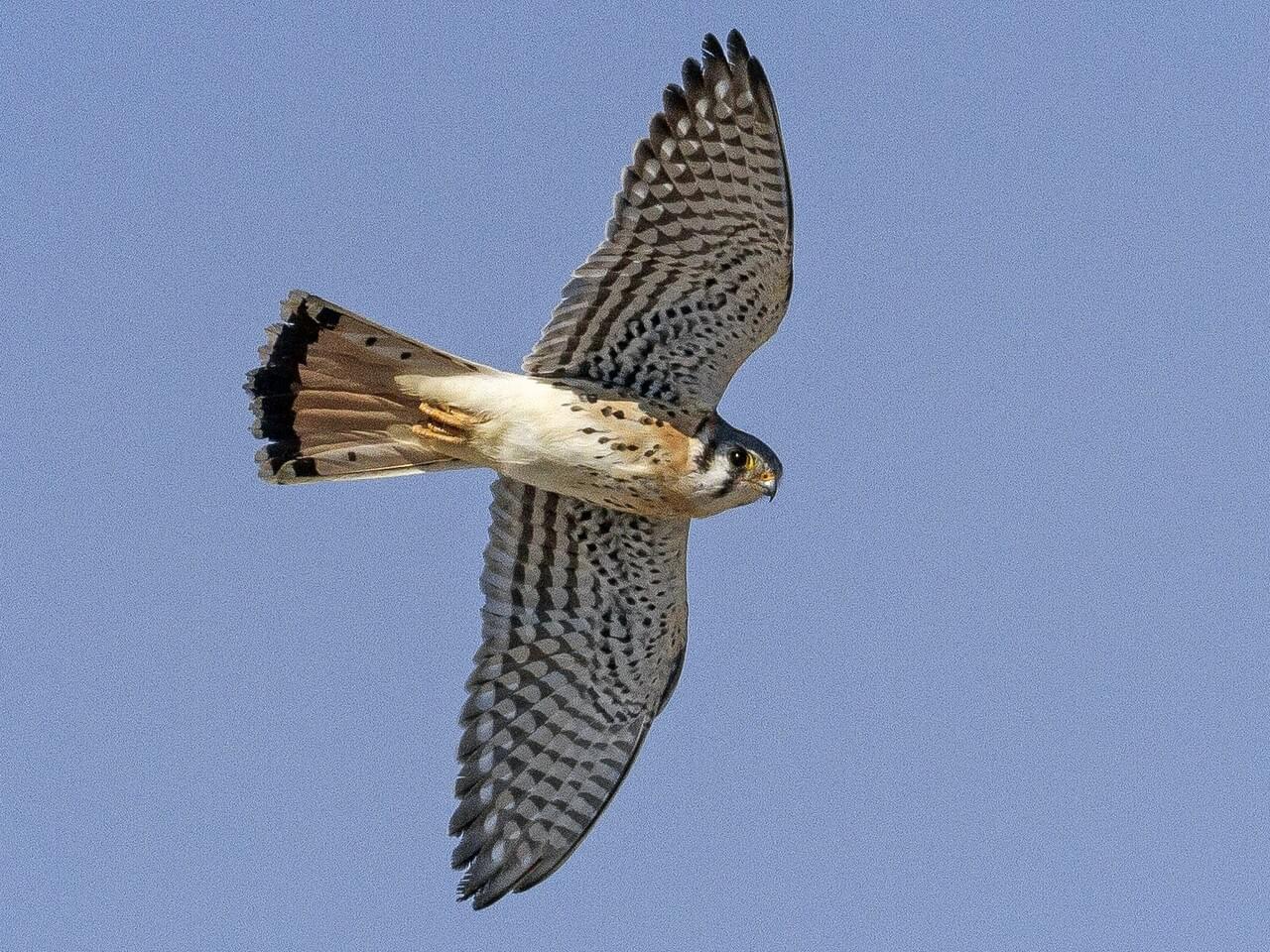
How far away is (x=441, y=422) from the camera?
11.8 m

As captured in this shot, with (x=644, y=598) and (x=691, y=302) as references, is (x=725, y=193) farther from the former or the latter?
(x=644, y=598)

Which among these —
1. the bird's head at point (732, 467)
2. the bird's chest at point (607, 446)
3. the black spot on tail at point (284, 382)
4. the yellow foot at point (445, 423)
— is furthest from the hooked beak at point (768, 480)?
the black spot on tail at point (284, 382)

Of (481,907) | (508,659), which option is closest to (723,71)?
(508,659)

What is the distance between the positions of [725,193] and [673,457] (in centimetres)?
141

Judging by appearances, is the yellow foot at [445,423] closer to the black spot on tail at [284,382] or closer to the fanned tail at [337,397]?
the fanned tail at [337,397]

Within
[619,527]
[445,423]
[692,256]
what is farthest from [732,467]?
[445,423]

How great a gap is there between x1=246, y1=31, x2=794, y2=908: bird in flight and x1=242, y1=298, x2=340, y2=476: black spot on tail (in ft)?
0.03

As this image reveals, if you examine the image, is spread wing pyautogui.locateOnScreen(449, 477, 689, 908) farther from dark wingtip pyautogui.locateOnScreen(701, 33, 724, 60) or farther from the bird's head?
dark wingtip pyautogui.locateOnScreen(701, 33, 724, 60)

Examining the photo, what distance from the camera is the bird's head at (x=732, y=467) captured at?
459 inches

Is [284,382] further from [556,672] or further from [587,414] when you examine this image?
[556,672]

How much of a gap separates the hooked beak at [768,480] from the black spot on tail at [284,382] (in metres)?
2.37

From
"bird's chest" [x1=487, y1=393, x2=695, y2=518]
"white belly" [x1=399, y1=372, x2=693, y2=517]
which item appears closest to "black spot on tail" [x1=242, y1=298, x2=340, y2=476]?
"white belly" [x1=399, y1=372, x2=693, y2=517]

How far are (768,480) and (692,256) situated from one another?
1249 millimetres

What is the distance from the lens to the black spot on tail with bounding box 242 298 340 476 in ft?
37.8
